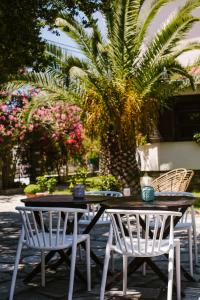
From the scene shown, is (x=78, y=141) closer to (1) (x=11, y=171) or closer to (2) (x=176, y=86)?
(1) (x=11, y=171)

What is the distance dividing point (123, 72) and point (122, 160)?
2.40 meters

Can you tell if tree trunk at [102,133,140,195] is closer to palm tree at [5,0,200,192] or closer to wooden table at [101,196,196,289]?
palm tree at [5,0,200,192]

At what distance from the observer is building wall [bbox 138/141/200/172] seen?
15328 millimetres

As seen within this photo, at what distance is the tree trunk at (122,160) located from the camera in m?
12.2

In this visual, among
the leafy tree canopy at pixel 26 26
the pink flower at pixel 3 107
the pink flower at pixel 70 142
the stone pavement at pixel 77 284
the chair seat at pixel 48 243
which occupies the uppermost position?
the pink flower at pixel 3 107

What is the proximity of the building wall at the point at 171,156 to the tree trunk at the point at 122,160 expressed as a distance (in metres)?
3.53

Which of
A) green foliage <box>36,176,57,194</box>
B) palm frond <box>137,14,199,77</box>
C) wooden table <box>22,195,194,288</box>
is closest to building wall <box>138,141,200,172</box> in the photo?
green foliage <box>36,176,57,194</box>

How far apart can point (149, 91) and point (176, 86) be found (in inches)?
65.3

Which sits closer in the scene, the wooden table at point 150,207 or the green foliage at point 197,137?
the wooden table at point 150,207

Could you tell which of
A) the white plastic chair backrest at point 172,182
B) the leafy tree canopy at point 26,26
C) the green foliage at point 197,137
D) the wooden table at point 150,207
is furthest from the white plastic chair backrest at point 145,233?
the green foliage at point 197,137

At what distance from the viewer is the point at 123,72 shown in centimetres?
1170

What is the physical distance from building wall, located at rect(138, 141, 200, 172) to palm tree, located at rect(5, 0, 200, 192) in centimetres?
342

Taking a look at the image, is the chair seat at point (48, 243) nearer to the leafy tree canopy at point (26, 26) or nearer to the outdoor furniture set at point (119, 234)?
the outdoor furniture set at point (119, 234)

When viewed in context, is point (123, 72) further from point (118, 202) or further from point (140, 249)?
point (140, 249)
